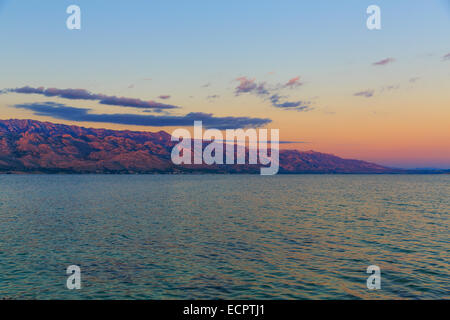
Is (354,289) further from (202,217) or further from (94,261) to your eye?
(202,217)

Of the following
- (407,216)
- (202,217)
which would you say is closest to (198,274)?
(202,217)

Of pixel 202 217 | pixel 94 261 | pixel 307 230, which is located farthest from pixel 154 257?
pixel 202 217

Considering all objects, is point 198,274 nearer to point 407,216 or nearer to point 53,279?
point 53,279

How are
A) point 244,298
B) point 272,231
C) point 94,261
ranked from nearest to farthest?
point 244,298, point 94,261, point 272,231

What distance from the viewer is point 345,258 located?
33062 mm
